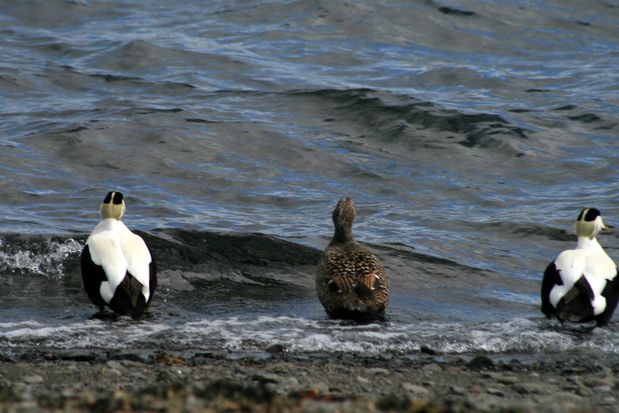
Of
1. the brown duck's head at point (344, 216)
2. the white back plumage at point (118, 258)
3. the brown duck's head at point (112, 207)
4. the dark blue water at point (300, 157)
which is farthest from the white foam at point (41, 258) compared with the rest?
the brown duck's head at point (344, 216)

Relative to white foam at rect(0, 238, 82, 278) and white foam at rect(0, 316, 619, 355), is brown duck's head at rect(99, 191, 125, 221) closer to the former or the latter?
white foam at rect(0, 316, 619, 355)

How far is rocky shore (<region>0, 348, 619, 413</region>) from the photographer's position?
18.2 ft

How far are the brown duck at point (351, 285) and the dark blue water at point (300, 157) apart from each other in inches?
9.7

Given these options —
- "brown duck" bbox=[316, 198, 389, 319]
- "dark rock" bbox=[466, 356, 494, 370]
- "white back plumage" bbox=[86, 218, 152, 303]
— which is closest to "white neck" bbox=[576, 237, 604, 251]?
"brown duck" bbox=[316, 198, 389, 319]

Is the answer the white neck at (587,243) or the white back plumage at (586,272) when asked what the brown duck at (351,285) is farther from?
the white neck at (587,243)

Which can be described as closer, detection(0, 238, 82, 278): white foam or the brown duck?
the brown duck

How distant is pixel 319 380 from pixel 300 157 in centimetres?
916

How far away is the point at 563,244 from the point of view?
43.0 ft

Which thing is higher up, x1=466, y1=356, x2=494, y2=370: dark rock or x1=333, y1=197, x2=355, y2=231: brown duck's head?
x1=333, y1=197, x2=355, y2=231: brown duck's head

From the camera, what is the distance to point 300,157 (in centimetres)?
1623

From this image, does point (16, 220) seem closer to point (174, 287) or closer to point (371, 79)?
point (174, 287)

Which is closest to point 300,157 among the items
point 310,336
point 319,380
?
point 310,336

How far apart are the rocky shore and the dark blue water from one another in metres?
0.49

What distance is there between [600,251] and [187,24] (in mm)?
14672
